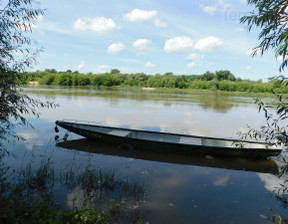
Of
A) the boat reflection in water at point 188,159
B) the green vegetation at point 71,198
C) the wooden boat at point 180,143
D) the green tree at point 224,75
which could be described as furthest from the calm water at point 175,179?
the green tree at point 224,75

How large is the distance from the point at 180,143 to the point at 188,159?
2.50 feet

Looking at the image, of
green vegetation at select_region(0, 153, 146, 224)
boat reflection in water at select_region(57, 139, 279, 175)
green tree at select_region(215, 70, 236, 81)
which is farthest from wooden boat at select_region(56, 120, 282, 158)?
green tree at select_region(215, 70, 236, 81)

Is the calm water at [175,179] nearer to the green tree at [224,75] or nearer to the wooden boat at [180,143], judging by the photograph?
the wooden boat at [180,143]

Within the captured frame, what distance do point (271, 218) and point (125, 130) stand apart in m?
7.66

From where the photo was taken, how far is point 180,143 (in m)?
9.34

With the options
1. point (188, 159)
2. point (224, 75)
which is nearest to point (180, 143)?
point (188, 159)

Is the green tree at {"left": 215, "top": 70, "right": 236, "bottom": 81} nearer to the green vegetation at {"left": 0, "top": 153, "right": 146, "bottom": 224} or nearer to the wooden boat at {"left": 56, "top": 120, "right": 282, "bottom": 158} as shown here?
the wooden boat at {"left": 56, "top": 120, "right": 282, "bottom": 158}

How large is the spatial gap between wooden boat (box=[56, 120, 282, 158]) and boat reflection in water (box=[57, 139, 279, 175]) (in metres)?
0.24

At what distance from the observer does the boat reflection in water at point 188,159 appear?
8.68 meters

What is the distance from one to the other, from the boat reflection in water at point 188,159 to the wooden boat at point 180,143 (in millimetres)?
241

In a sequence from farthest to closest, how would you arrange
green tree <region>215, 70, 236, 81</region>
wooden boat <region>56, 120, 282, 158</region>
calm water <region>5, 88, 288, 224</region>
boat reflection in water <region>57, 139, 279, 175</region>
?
green tree <region>215, 70, 236, 81</region>, wooden boat <region>56, 120, 282, 158</region>, boat reflection in water <region>57, 139, 279, 175</region>, calm water <region>5, 88, 288, 224</region>

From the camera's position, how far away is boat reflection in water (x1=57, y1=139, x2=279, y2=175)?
28.5 feet

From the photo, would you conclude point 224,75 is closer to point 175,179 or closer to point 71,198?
point 175,179

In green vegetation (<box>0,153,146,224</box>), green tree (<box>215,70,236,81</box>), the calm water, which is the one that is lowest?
the calm water
